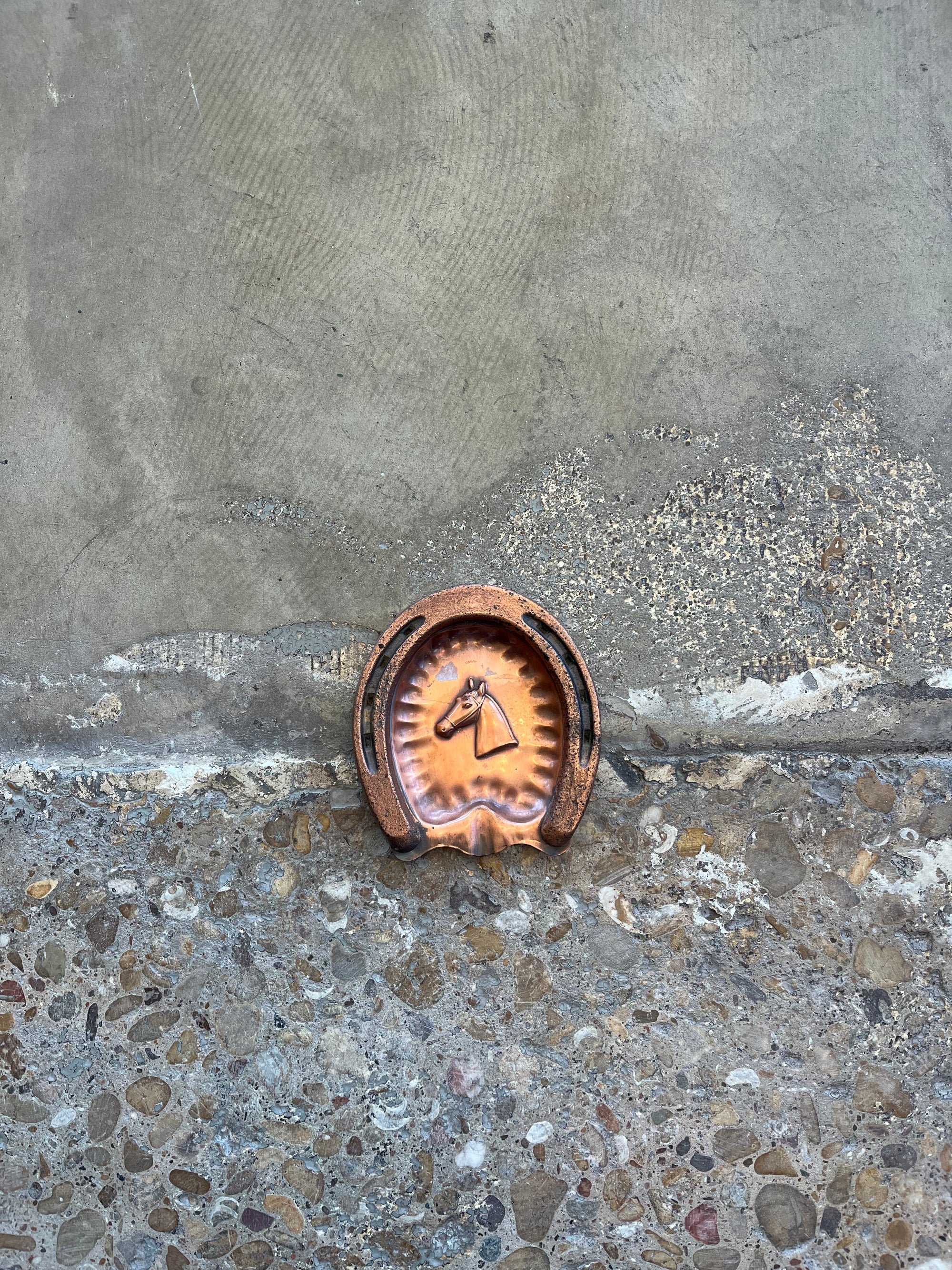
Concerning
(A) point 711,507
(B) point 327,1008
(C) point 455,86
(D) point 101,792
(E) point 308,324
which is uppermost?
(C) point 455,86

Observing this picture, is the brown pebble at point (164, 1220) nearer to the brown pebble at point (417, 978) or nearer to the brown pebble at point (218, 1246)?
the brown pebble at point (218, 1246)

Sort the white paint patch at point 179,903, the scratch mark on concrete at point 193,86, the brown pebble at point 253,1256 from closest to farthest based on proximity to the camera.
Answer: the brown pebble at point 253,1256 < the white paint patch at point 179,903 < the scratch mark on concrete at point 193,86

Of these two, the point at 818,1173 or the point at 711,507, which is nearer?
the point at 818,1173

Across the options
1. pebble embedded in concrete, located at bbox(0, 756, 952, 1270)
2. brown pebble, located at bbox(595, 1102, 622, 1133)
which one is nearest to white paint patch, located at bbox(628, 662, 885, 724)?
pebble embedded in concrete, located at bbox(0, 756, 952, 1270)

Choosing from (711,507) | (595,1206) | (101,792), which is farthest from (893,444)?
(101,792)

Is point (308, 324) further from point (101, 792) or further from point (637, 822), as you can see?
point (637, 822)

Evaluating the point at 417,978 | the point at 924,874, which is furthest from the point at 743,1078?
the point at 417,978

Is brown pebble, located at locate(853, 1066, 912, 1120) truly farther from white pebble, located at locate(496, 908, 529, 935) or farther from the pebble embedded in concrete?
white pebble, located at locate(496, 908, 529, 935)

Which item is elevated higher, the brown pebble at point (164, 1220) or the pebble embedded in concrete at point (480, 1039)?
the pebble embedded in concrete at point (480, 1039)

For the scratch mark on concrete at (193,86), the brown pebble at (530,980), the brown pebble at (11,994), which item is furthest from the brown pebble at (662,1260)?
the scratch mark on concrete at (193,86)
